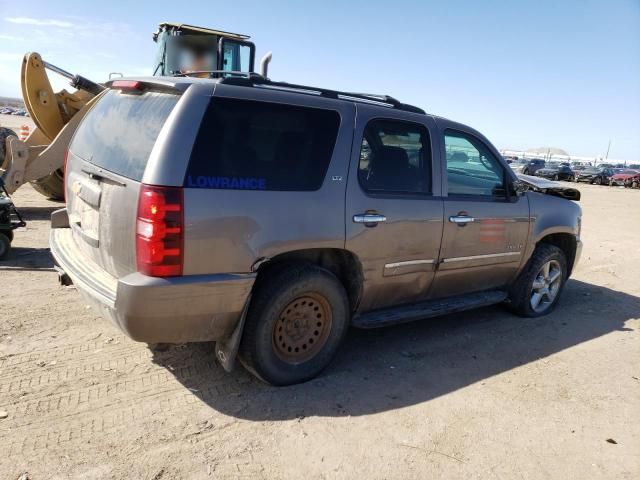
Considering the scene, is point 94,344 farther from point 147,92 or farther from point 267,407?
point 147,92

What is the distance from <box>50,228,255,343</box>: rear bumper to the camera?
9.52 feet

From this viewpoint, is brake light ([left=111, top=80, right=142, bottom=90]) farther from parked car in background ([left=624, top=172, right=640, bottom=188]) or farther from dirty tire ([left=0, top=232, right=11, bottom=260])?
parked car in background ([left=624, top=172, right=640, bottom=188])

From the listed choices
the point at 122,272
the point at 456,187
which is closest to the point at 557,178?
the point at 456,187

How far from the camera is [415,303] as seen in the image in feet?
14.5

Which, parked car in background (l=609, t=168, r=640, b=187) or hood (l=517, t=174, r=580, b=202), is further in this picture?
parked car in background (l=609, t=168, r=640, b=187)

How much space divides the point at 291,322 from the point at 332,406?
64 cm

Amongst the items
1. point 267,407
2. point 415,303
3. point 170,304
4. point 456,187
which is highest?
point 456,187

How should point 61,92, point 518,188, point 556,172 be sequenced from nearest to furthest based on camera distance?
point 518,188 → point 61,92 → point 556,172

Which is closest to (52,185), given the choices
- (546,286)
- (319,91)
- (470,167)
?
(319,91)

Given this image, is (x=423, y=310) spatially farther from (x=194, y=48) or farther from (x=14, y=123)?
(x=14, y=123)

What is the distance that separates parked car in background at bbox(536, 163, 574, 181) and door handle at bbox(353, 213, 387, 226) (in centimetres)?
3589

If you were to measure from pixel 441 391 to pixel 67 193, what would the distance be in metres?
3.29

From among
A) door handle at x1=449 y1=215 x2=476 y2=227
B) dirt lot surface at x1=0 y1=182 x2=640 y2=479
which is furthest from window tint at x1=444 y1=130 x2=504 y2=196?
dirt lot surface at x1=0 y1=182 x2=640 y2=479

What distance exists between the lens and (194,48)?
969cm
